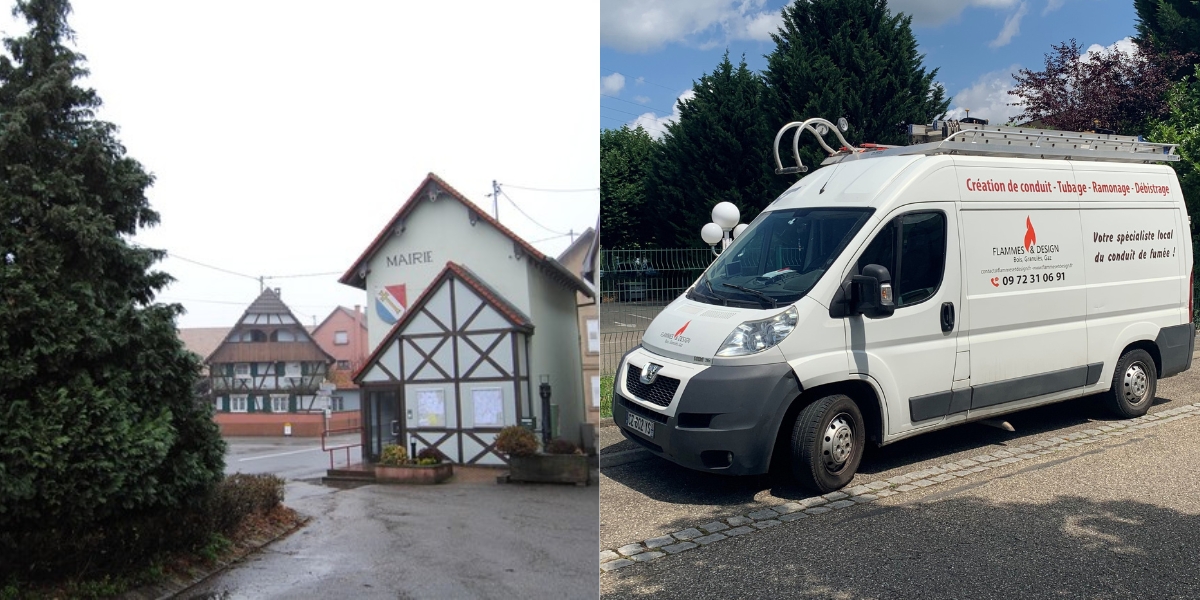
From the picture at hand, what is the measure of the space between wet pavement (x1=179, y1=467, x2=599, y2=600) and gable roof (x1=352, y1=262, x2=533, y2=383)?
18cm

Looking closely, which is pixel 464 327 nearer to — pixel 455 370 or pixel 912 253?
pixel 455 370

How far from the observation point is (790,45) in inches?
975

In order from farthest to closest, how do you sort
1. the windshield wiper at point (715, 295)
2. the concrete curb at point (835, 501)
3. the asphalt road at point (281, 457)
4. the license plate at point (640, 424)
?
the windshield wiper at point (715, 295)
the license plate at point (640, 424)
the concrete curb at point (835, 501)
the asphalt road at point (281, 457)

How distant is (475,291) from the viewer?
3.32 feet

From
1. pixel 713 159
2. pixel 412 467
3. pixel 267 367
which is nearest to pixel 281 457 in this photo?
pixel 267 367

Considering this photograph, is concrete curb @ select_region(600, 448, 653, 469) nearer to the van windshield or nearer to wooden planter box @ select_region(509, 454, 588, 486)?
the van windshield

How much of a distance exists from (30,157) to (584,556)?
32.4 inches

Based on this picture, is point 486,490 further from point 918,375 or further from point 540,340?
point 918,375

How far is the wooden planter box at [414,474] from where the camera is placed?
105cm

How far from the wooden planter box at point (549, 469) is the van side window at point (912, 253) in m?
5.05

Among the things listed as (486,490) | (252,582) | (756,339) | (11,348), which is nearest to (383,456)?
(486,490)

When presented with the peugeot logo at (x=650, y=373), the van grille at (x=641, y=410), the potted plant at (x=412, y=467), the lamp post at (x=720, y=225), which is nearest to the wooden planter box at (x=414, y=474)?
the potted plant at (x=412, y=467)

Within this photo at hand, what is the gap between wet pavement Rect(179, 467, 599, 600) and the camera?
3.42 feet

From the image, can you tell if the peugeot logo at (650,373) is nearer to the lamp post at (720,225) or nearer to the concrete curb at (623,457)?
the concrete curb at (623,457)
